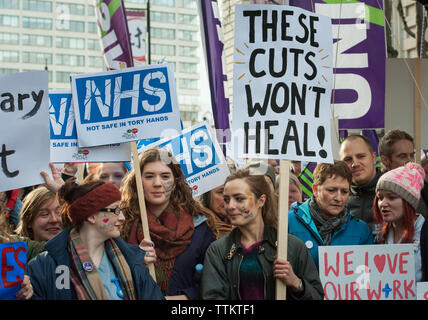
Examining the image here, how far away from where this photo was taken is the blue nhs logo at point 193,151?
481 centimetres

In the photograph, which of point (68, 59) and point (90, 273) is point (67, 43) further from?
point (90, 273)

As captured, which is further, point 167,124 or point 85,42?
point 85,42

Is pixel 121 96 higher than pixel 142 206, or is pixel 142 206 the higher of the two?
pixel 121 96

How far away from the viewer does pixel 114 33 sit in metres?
5.54

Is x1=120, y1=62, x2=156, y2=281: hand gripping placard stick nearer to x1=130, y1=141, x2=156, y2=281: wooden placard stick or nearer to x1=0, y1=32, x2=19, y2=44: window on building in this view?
x1=130, y1=141, x2=156, y2=281: wooden placard stick

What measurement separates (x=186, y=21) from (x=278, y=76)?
122 ft

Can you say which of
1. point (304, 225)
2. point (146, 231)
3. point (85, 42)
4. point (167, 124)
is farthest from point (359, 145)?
point (85, 42)

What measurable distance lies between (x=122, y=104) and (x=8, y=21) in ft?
138

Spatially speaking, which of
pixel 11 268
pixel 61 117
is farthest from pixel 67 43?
pixel 11 268

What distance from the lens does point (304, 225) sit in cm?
407

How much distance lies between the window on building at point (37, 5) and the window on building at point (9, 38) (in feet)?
7.87

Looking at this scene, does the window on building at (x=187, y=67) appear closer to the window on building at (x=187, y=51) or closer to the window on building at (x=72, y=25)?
the window on building at (x=187, y=51)

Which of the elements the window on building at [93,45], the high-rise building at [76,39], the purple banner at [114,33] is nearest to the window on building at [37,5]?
the high-rise building at [76,39]
